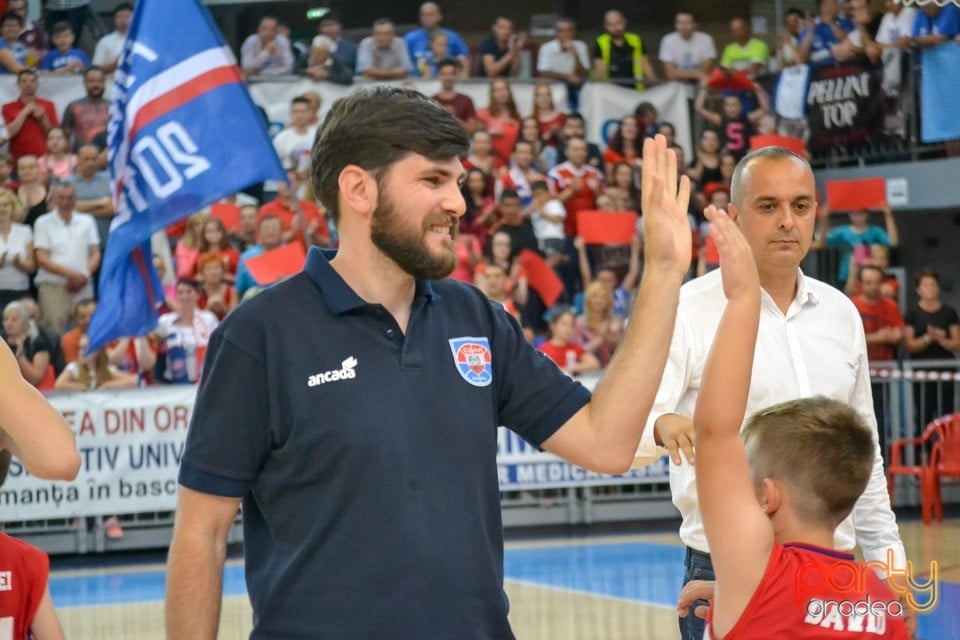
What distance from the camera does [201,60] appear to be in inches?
374

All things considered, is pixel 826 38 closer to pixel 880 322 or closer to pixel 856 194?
pixel 856 194

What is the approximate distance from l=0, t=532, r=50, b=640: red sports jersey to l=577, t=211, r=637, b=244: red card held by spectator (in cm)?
1144

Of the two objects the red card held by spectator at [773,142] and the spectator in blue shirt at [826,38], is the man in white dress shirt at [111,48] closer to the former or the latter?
the red card held by spectator at [773,142]

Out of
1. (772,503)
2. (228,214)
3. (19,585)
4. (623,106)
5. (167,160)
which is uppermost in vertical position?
(623,106)

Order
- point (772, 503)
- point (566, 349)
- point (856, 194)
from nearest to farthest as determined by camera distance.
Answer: point (772, 503), point (566, 349), point (856, 194)

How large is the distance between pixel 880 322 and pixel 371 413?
40.8ft

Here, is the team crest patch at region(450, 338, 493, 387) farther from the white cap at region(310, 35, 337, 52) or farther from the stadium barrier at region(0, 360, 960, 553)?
the white cap at region(310, 35, 337, 52)

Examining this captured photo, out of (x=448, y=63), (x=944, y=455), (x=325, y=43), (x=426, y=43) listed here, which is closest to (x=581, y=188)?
(x=448, y=63)

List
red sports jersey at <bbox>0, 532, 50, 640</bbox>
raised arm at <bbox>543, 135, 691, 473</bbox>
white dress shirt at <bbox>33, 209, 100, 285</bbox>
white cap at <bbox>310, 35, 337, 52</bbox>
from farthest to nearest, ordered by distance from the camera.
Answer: white cap at <bbox>310, 35, 337, 52</bbox> < white dress shirt at <bbox>33, 209, 100, 285</bbox> < red sports jersey at <bbox>0, 532, 50, 640</bbox> < raised arm at <bbox>543, 135, 691, 473</bbox>

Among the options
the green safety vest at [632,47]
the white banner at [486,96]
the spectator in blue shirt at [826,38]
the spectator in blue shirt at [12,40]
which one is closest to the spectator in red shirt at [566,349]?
the white banner at [486,96]

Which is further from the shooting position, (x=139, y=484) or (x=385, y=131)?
(x=139, y=484)

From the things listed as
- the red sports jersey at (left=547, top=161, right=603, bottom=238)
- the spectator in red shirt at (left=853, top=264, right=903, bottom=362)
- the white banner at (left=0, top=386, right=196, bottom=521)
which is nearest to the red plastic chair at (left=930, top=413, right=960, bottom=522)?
the spectator in red shirt at (left=853, top=264, right=903, bottom=362)

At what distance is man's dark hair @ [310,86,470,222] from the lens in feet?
9.80

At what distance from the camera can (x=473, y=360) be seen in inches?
120
